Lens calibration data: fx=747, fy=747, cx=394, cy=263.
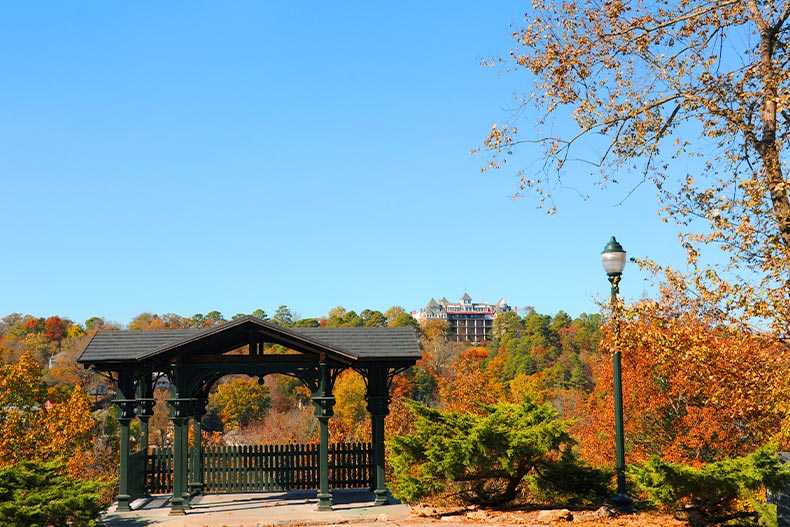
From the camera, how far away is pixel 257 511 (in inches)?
611

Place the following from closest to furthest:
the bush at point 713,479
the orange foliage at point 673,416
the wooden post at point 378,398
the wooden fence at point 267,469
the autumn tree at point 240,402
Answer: the bush at point 713,479
the wooden post at point 378,398
the orange foliage at point 673,416
the wooden fence at point 267,469
the autumn tree at point 240,402

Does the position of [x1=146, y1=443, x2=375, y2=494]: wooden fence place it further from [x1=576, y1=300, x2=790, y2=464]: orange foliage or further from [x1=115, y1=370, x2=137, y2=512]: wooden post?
[x1=576, y1=300, x2=790, y2=464]: orange foliage

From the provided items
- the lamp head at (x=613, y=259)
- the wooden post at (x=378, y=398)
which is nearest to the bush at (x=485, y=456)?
the wooden post at (x=378, y=398)

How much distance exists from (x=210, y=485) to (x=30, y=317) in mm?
120042

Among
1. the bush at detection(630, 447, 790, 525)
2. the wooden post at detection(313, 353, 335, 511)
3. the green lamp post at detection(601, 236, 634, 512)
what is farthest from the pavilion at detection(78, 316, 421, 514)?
the bush at detection(630, 447, 790, 525)

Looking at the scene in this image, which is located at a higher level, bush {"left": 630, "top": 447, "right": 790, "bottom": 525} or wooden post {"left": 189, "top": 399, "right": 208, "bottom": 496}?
bush {"left": 630, "top": 447, "right": 790, "bottom": 525}

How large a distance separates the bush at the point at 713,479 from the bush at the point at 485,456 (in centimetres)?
213

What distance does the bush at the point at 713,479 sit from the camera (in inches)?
429

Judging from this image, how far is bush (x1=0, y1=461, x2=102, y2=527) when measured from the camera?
432 inches

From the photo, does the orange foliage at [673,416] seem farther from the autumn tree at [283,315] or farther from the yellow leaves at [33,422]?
the autumn tree at [283,315]

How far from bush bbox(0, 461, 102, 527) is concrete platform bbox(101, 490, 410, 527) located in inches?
71.7

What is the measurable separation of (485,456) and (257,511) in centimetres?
523

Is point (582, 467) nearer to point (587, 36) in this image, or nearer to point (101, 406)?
point (587, 36)

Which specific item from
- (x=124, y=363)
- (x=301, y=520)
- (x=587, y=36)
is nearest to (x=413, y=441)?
(x=301, y=520)
